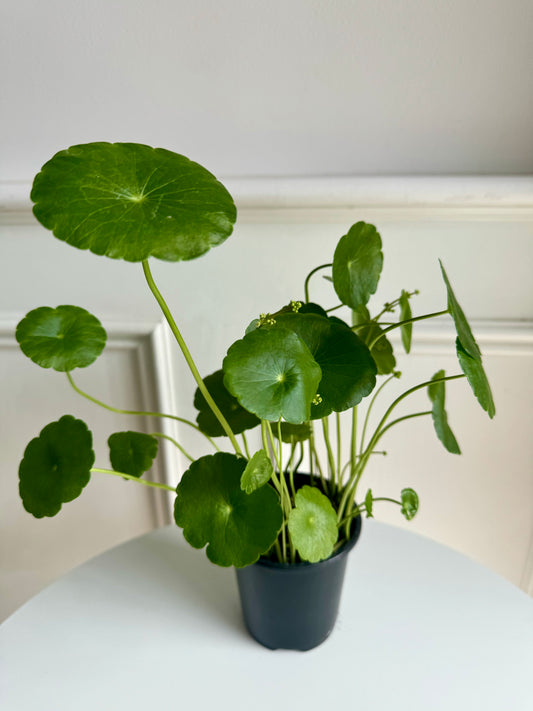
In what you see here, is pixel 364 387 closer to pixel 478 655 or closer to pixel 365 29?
pixel 478 655

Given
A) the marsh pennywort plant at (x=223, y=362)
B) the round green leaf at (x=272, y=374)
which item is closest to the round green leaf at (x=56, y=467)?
the marsh pennywort plant at (x=223, y=362)

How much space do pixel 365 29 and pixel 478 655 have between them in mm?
692

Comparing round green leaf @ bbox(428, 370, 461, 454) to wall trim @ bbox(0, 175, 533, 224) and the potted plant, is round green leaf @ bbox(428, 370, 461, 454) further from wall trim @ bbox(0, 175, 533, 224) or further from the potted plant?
wall trim @ bbox(0, 175, 533, 224)

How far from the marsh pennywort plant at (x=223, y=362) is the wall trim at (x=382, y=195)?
207mm

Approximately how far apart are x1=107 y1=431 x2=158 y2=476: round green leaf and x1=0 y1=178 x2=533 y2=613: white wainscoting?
0.84ft

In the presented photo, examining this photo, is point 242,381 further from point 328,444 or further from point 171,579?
point 171,579

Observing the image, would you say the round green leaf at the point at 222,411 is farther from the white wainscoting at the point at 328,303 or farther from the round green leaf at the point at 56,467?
the white wainscoting at the point at 328,303

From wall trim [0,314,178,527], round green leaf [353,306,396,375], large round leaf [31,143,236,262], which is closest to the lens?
large round leaf [31,143,236,262]

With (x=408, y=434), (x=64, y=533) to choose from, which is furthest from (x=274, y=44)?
(x=64, y=533)

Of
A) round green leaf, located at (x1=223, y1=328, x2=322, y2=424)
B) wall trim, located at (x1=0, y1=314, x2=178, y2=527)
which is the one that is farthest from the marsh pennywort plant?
wall trim, located at (x1=0, y1=314, x2=178, y2=527)

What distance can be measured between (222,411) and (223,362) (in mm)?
186

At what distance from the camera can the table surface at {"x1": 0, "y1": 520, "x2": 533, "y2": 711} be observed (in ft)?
1.89

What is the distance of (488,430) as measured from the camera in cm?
89

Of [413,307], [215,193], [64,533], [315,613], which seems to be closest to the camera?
[215,193]
